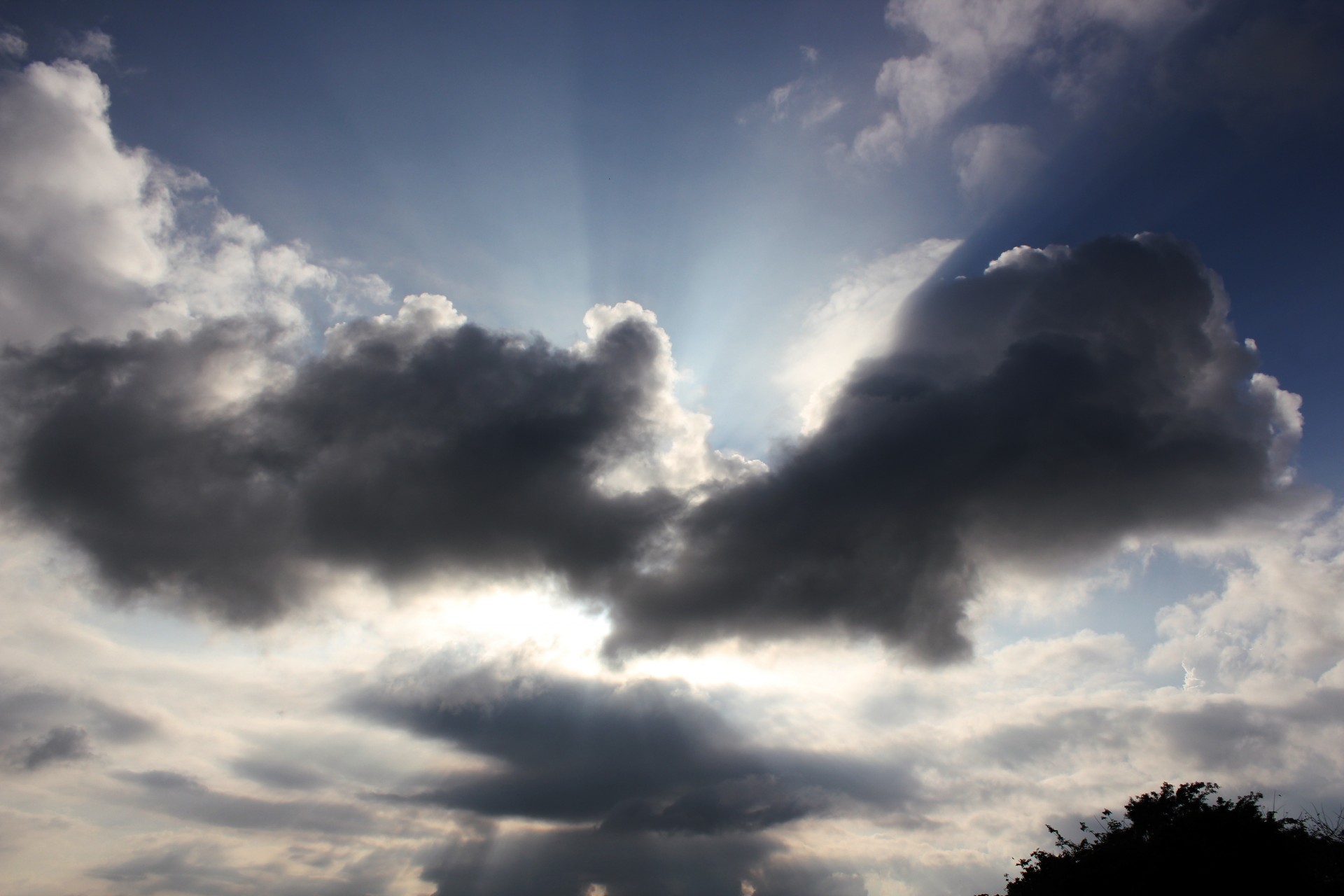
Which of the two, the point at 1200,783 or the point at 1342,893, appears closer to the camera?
the point at 1342,893

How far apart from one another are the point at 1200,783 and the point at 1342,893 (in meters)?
15.2

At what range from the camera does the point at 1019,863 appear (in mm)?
76625

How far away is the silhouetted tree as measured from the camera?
175 feet

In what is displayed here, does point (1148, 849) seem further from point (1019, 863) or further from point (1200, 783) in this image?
point (1019, 863)

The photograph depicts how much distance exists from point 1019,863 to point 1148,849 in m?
20.5

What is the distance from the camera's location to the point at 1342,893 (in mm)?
51531

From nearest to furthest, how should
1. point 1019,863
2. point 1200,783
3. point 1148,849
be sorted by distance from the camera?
point 1148,849
point 1200,783
point 1019,863

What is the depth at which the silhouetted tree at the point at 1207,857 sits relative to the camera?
53281 mm

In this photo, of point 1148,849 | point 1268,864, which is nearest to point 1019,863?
point 1148,849

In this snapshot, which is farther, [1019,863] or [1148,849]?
[1019,863]

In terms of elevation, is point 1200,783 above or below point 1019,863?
above

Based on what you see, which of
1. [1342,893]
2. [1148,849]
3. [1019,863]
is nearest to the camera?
[1342,893]

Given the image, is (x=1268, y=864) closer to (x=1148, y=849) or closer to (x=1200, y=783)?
(x=1148, y=849)

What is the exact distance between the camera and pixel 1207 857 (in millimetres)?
54531
